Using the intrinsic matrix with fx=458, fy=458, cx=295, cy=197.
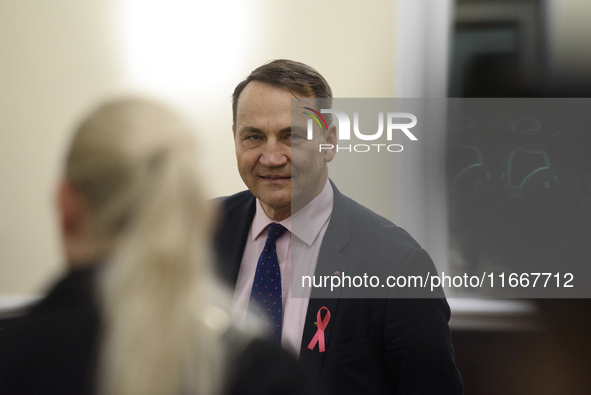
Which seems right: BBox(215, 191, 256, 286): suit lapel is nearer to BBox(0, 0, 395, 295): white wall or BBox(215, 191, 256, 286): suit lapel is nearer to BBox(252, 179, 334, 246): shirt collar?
BBox(252, 179, 334, 246): shirt collar

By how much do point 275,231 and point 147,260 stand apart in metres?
0.83

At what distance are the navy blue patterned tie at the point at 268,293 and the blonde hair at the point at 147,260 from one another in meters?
0.71

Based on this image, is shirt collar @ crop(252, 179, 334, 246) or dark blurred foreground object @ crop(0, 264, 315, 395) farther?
shirt collar @ crop(252, 179, 334, 246)

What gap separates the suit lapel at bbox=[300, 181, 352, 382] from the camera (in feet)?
4.09

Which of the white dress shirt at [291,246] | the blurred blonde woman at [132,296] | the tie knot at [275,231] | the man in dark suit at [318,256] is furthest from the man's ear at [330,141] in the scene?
the blurred blonde woman at [132,296]

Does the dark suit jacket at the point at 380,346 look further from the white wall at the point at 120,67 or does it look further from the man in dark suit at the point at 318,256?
the white wall at the point at 120,67

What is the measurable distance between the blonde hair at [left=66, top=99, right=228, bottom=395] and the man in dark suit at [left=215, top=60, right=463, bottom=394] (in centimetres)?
70

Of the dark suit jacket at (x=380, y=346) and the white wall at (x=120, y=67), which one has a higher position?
the white wall at (x=120, y=67)

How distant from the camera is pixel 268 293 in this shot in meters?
1.33

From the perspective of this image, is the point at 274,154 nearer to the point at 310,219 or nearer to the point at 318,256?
the point at 310,219

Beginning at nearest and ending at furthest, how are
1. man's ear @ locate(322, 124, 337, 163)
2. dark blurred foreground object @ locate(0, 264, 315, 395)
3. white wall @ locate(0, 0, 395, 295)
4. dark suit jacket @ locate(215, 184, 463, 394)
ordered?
dark blurred foreground object @ locate(0, 264, 315, 395)
dark suit jacket @ locate(215, 184, 463, 394)
man's ear @ locate(322, 124, 337, 163)
white wall @ locate(0, 0, 395, 295)

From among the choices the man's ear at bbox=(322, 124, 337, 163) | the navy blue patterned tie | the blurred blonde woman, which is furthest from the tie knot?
the blurred blonde woman

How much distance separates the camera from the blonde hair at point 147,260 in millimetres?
579

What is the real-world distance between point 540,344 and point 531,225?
1.54ft
